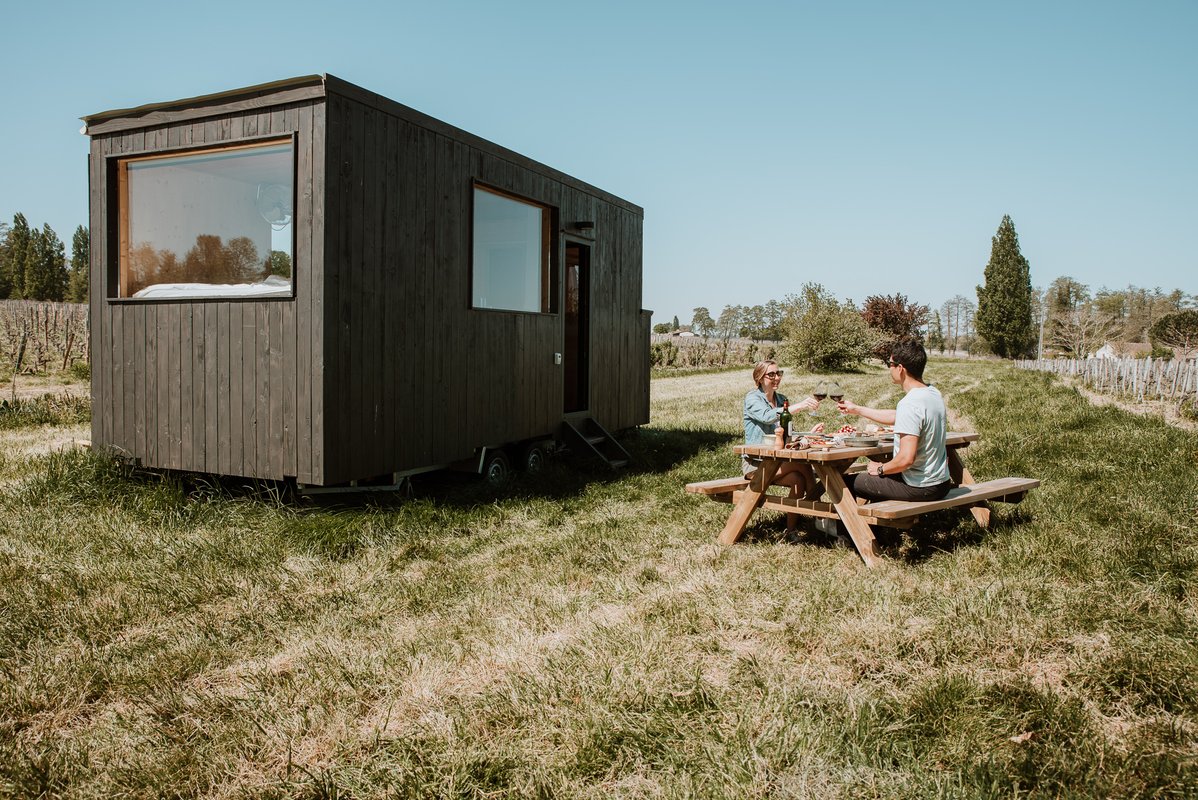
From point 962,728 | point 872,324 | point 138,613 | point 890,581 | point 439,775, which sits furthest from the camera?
point 872,324

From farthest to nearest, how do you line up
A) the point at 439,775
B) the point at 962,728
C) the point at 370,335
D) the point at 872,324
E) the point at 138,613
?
the point at 872,324
the point at 370,335
the point at 138,613
the point at 962,728
the point at 439,775

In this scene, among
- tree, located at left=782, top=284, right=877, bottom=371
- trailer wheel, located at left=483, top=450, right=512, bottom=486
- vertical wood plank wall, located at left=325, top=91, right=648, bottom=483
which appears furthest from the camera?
tree, located at left=782, top=284, right=877, bottom=371

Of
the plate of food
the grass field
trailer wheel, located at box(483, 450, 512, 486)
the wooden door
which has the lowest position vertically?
the grass field

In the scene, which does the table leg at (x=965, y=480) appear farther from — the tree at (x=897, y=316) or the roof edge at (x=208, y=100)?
the tree at (x=897, y=316)

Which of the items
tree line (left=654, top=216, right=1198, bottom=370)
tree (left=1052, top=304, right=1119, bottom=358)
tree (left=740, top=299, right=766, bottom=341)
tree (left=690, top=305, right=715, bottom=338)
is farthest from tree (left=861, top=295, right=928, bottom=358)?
tree (left=690, top=305, right=715, bottom=338)

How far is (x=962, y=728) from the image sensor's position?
2490 millimetres

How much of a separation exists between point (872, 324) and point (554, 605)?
39.9 m

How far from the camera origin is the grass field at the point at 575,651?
235cm

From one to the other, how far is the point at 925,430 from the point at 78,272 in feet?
254

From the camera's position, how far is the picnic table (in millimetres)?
4367

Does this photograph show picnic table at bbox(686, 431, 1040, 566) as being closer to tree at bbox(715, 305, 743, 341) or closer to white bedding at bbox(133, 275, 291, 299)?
white bedding at bbox(133, 275, 291, 299)

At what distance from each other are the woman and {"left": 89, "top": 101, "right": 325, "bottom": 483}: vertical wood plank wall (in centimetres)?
301

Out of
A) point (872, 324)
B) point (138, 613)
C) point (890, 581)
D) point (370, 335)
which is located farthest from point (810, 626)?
point (872, 324)

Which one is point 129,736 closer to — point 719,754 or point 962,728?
point 719,754
